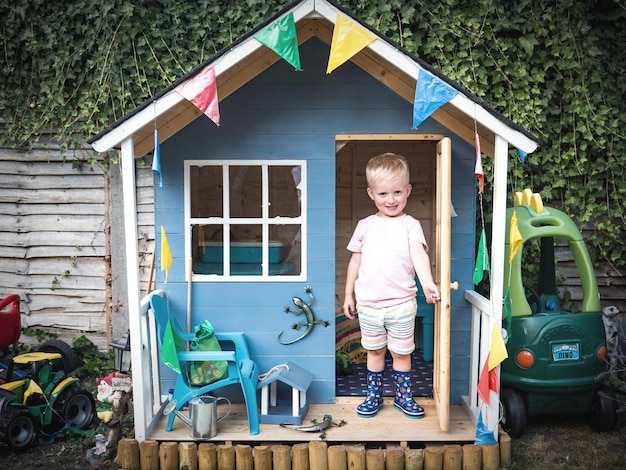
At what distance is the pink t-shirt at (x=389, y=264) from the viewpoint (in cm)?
469

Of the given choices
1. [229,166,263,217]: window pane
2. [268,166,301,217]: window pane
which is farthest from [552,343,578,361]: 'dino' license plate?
[229,166,263,217]: window pane

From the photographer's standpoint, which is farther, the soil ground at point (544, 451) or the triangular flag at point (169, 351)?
the soil ground at point (544, 451)

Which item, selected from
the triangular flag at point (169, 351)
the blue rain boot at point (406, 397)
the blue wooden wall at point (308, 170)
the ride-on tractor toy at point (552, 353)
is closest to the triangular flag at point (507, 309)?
the ride-on tractor toy at point (552, 353)

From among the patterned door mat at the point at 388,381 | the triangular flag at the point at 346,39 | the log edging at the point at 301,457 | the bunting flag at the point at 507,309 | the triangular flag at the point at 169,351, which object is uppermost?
the triangular flag at the point at 346,39

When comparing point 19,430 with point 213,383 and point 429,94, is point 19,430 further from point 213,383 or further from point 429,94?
point 429,94

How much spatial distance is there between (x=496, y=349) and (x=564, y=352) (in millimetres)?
1150

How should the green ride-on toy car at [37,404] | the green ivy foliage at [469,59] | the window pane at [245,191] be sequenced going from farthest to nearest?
the green ivy foliage at [469,59], the window pane at [245,191], the green ride-on toy car at [37,404]

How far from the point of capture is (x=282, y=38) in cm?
397

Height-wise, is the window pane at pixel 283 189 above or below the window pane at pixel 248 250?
above

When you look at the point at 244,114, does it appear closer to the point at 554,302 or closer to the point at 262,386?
the point at 262,386

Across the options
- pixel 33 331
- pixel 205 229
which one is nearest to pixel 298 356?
pixel 205 229

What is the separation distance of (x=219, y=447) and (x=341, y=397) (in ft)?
4.04

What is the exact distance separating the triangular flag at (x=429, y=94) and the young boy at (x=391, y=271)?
67 centimetres

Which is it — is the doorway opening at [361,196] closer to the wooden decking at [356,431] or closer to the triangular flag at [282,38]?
the wooden decking at [356,431]
